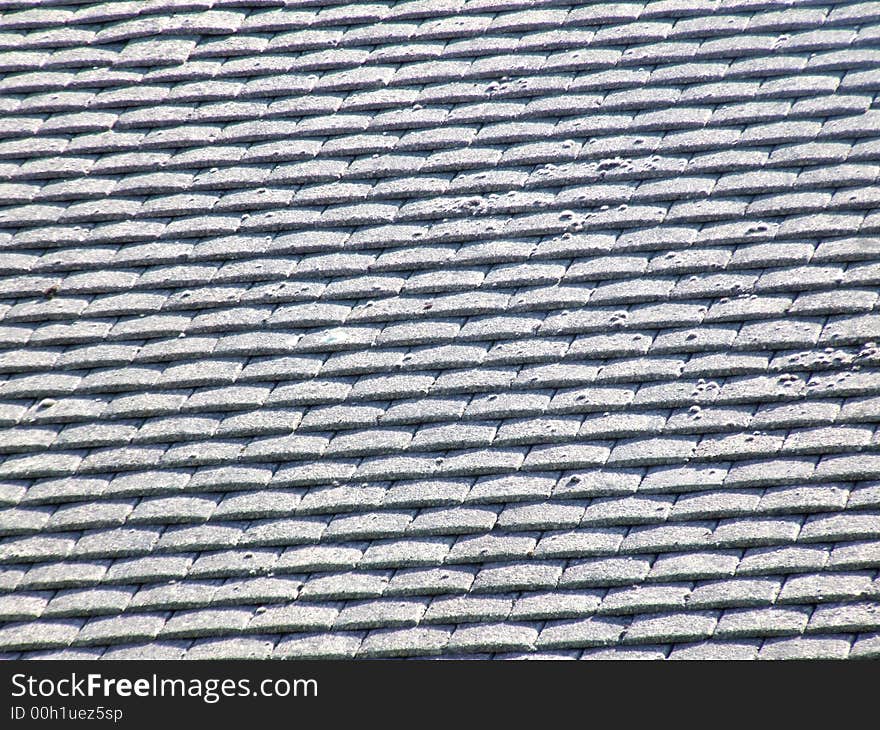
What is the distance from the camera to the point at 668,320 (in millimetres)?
5453

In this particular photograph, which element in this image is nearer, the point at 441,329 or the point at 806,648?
the point at 806,648

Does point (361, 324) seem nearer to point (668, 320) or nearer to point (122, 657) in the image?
point (668, 320)

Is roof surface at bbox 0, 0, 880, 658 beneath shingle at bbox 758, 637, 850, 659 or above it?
above

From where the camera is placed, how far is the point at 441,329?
5.57 meters

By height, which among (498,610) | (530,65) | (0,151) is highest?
(0,151)

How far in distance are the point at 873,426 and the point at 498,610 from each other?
5.47 ft

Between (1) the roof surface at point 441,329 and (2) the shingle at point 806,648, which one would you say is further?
(1) the roof surface at point 441,329

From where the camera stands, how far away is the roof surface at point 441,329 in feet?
16.1

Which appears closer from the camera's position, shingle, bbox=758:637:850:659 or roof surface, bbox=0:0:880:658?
shingle, bbox=758:637:850:659

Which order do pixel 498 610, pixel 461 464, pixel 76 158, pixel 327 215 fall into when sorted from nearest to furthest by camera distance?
1. pixel 498 610
2. pixel 461 464
3. pixel 327 215
4. pixel 76 158

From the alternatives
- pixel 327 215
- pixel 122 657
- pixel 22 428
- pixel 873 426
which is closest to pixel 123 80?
pixel 327 215

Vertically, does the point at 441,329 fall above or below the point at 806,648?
above

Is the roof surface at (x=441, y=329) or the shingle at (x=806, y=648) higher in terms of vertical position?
the roof surface at (x=441, y=329)

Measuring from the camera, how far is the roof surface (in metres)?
4.90
